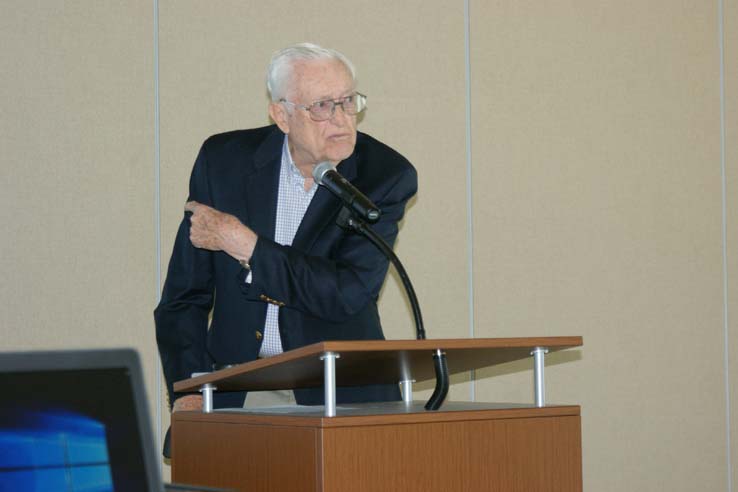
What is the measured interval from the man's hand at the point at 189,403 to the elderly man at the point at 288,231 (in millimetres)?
91

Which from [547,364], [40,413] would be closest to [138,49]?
[547,364]

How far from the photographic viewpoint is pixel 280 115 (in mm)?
2637

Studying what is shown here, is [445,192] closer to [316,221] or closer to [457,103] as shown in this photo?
[457,103]

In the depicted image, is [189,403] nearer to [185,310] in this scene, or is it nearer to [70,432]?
[185,310]

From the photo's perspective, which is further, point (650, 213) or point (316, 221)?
point (650, 213)

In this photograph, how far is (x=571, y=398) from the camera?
4.39m

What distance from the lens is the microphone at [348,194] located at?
2004mm

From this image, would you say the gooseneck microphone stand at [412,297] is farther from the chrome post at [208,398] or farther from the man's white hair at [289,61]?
the man's white hair at [289,61]

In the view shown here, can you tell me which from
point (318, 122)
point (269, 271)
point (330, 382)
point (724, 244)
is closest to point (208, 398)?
point (269, 271)

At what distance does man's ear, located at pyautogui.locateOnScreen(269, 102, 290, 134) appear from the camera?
2627 mm

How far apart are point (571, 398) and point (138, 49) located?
2.25 metres

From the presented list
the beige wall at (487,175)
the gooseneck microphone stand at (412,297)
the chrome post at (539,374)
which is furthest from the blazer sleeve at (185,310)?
the beige wall at (487,175)

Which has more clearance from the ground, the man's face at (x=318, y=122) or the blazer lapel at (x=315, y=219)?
the man's face at (x=318, y=122)

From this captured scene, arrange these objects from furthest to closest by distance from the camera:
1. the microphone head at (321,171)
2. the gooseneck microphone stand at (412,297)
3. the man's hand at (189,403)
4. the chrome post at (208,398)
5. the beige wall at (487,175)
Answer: the beige wall at (487,175)
the man's hand at (189,403)
the microphone head at (321,171)
the chrome post at (208,398)
the gooseneck microphone stand at (412,297)
